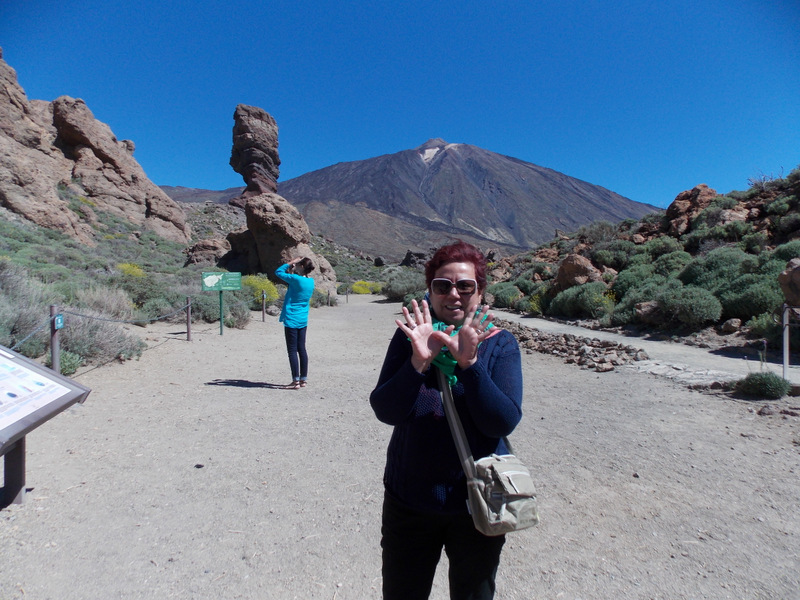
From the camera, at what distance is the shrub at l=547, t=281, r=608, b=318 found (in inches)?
486

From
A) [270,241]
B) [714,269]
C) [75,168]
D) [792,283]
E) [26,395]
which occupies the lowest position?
[26,395]

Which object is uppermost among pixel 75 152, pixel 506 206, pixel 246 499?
pixel 506 206

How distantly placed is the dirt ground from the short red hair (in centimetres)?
145

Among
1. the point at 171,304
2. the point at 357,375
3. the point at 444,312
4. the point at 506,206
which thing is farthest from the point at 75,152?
the point at 506,206

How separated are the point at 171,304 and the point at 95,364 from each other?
5313 millimetres

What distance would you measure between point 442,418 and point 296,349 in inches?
169

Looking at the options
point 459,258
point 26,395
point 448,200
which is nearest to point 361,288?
point 26,395

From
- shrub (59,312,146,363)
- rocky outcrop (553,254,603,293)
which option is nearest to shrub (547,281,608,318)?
rocky outcrop (553,254,603,293)

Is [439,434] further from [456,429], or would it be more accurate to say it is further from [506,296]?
[506,296]

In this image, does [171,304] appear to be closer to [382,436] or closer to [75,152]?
[382,436]

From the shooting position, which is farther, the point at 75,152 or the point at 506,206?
the point at 506,206

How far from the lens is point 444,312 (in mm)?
1537

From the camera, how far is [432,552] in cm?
145

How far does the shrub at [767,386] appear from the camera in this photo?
484 centimetres
